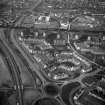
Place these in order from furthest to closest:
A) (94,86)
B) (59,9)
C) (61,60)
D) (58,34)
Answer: (59,9)
(58,34)
(61,60)
(94,86)

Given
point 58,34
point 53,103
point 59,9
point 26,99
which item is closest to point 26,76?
point 26,99

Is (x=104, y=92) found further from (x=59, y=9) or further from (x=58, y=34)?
(x=59, y=9)

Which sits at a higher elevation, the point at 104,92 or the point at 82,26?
the point at 82,26

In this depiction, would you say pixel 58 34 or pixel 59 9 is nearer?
pixel 58 34

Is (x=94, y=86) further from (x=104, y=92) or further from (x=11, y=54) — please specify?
(x=11, y=54)

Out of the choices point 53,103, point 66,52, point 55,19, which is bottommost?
point 53,103

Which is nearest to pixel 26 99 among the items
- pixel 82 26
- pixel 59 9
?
pixel 82 26

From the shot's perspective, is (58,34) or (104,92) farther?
(58,34)

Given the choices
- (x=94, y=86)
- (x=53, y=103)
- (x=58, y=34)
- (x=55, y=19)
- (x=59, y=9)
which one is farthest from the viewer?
(x=59, y=9)

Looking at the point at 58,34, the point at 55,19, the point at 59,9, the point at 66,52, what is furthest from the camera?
the point at 59,9
